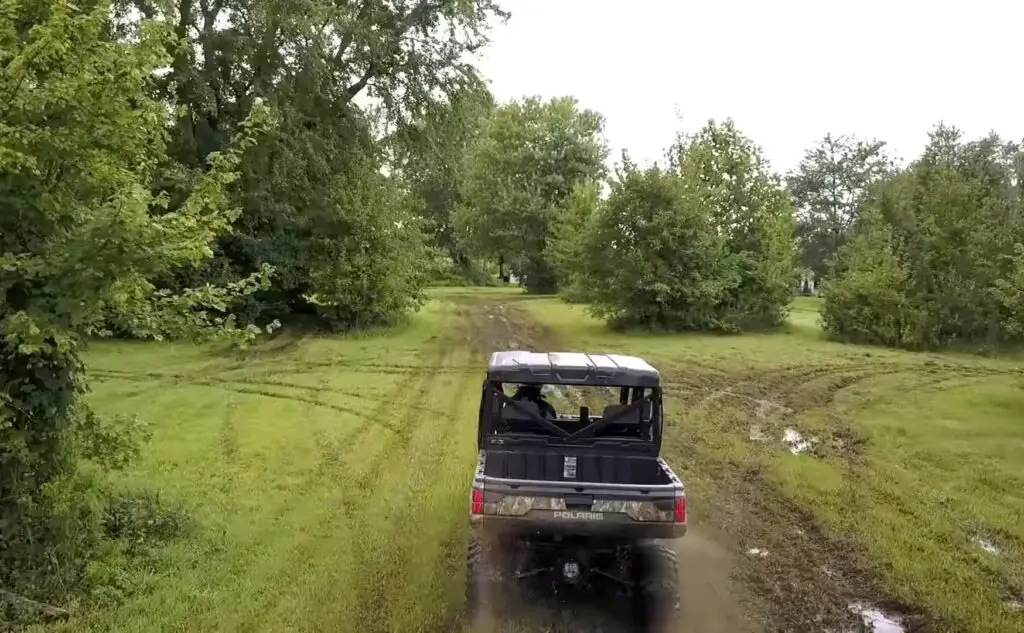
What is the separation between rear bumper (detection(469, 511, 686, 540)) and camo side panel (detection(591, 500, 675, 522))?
3 cm

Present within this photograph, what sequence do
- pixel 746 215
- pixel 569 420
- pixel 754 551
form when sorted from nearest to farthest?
pixel 754 551, pixel 569 420, pixel 746 215

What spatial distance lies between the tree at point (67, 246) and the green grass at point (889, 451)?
6.88m

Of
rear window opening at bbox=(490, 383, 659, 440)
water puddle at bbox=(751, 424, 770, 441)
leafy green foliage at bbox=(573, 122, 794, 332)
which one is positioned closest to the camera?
rear window opening at bbox=(490, 383, 659, 440)

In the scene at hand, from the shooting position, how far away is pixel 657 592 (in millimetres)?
6715

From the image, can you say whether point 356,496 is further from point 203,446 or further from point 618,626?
point 618,626

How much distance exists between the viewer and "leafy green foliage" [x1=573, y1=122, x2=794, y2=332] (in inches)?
1239

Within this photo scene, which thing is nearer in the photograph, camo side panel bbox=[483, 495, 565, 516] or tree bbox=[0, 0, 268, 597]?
tree bbox=[0, 0, 268, 597]

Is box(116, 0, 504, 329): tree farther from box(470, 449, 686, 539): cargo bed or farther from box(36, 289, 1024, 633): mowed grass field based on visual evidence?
box(470, 449, 686, 539): cargo bed

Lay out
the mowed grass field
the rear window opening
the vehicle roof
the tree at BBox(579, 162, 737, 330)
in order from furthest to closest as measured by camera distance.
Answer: the tree at BBox(579, 162, 737, 330)
the rear window opening
the vehicle roof
the mowed grass field

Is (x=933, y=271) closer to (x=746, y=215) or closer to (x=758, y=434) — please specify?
(x=746, y=215)

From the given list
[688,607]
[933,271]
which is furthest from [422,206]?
[688,607]

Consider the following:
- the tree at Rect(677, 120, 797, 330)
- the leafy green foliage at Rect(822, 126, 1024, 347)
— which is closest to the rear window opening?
the leafy green foliage at Rect(822, 126, 1024, 347)

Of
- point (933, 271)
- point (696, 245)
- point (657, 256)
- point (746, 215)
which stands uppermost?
point (746, 215)

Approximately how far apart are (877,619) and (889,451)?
7380mm
